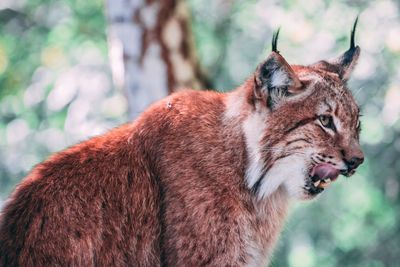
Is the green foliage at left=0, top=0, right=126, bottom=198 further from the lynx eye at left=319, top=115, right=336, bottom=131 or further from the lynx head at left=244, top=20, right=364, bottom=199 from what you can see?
the lynx eye at left=319, top=115, right=336, bottom=131

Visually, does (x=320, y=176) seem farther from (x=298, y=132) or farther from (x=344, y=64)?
(x=344, y=64)

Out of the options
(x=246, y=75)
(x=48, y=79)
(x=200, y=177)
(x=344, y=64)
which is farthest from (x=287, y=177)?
(x=48, y=79)

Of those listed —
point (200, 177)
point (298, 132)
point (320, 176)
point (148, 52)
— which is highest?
point (148, 52)

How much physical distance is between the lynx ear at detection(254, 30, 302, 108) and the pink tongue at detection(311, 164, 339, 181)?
0.41 meters

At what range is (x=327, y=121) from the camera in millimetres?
5023

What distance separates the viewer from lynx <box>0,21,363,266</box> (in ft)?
15.8

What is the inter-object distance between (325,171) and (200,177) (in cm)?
66

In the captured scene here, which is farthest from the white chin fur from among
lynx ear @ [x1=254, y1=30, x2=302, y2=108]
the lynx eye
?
lynx ear @ [x1=254, y1=30, x2=302, y2=108]

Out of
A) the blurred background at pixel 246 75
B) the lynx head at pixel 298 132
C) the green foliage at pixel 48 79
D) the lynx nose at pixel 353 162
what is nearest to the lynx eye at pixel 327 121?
the lynx head at pixel 298 132

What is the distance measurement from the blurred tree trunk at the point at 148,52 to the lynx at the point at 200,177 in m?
2.40

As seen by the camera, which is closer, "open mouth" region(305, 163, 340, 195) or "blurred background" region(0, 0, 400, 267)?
"open mouth" region(305, 163, 340, 195)

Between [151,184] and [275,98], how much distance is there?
2.62 ft

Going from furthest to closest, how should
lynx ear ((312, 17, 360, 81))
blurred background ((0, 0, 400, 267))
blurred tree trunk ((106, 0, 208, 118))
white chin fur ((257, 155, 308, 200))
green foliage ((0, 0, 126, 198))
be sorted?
green foliage ((0, 0, 126, 198)), blurred background ((0, 0, 400, 267)), blurred tree trunk ((106, 0, 208, 118)), lynx ear ((312, 17, 360, 81)), white chin fur ((257, 155, 308, 200))

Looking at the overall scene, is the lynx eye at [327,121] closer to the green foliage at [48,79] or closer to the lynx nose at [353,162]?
the lynx nose at [353,162]
